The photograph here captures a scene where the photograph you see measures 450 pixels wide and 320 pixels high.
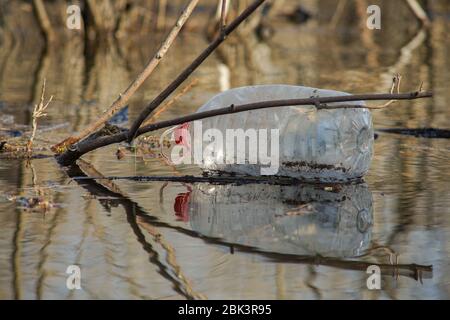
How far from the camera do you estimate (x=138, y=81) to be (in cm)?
622

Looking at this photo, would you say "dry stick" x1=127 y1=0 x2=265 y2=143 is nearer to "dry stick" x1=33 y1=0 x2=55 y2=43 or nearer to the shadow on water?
the shadow on water

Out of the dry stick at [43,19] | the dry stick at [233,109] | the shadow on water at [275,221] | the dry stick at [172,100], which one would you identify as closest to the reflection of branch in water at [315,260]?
the shadow on water at [275,221]

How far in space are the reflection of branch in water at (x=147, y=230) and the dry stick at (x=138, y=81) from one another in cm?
29

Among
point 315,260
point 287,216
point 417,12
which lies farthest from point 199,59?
point 417,12

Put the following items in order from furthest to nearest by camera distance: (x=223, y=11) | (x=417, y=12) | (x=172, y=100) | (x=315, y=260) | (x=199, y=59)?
1. (x=417, y=12)
2. (x=172, y=100)
3. (x=199, y=59)
4. (x=223, y=11)
5. (x=315, y=260)

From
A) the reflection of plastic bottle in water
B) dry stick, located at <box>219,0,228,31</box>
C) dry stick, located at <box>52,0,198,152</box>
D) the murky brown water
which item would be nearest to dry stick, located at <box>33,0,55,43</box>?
the murky brown water

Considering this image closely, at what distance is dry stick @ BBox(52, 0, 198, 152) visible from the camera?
593 cm

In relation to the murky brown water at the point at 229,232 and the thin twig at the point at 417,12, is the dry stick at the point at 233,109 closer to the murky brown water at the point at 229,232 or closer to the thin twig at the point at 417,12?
the murky brown water at the point at 229,232

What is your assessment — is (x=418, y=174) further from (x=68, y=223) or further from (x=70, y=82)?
(x=70, y=82)

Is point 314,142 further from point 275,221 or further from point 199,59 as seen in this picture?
point 275,221

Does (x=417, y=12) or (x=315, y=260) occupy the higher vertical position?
(x=417, y=12)

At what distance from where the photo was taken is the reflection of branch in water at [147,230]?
4.12 meters

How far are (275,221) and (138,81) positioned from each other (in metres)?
1.53
